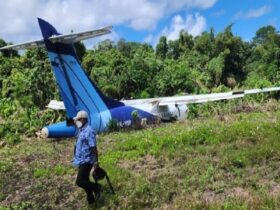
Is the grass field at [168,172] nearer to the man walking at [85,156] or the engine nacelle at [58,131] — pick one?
the man walking at [85,156]

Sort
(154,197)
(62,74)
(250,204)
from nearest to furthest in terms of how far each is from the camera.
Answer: (250,204) → (154,197) → (62,74)

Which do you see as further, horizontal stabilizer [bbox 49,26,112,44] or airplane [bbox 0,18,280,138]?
airplane [bbox 0,18,280,138]

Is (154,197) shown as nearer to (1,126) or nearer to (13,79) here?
(1,126)

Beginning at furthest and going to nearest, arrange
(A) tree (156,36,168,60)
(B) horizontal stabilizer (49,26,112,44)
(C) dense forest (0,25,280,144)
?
(A) tree (156,36,168,60) < (C) dense forest (0,25,280,144) < (B) horizontal stabilizer (49,26,112,44)

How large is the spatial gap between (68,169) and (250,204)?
17.4 feet

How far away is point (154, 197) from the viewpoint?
1005cm

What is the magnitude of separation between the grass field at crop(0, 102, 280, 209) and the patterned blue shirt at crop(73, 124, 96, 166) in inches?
38.5

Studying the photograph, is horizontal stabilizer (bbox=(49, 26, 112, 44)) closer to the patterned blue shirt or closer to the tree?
the patterned blue shirt

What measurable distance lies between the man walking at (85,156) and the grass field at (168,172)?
47cm

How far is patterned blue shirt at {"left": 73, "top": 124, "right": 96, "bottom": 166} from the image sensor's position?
387 inches

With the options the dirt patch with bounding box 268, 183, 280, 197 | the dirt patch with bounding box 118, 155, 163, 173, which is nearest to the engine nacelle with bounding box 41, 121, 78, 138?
the dirt patch with bounding box 118, 155, 163, 173

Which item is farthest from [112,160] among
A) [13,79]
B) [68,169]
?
[13,79]

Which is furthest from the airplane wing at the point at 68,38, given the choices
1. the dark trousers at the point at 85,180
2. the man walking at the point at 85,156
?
the dark trousers at the point at 85,180

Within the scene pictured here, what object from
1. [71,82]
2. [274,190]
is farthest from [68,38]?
[274,190]
